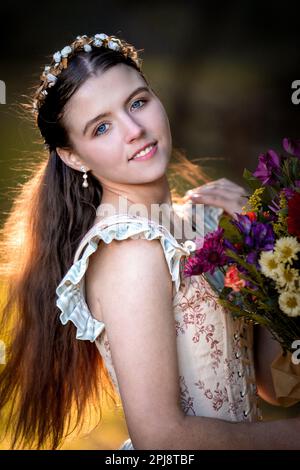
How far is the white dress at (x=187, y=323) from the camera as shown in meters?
1.85

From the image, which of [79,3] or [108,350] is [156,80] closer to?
[79,3]

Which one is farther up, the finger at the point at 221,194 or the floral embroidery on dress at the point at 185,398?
the finger at the point at 221,194

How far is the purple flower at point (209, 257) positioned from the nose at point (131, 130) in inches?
17.3

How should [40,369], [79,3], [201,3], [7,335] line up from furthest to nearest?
[201,3] → [79,3] → [7,335] → [40,369]

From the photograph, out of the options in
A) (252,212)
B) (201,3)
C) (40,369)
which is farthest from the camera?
(201,3)

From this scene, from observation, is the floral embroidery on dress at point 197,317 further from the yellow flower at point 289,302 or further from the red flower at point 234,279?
the yellow flower at point 289,302

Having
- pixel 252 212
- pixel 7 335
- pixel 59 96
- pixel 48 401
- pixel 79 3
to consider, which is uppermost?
pixel 79 3

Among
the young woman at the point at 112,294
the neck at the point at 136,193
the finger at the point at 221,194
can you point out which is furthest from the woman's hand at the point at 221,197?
the neck at the point at 136,193

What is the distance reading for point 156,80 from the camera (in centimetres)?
569

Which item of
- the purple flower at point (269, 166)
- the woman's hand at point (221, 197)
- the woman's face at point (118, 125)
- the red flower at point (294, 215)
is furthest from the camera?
the woman's hand at point (221, 197)

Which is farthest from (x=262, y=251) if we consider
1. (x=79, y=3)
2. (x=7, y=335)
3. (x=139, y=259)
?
(x=79, y=3)

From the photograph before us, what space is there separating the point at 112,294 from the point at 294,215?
22.4 inches

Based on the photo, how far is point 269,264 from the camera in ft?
4.96

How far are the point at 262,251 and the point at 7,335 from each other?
1225 millimetres
